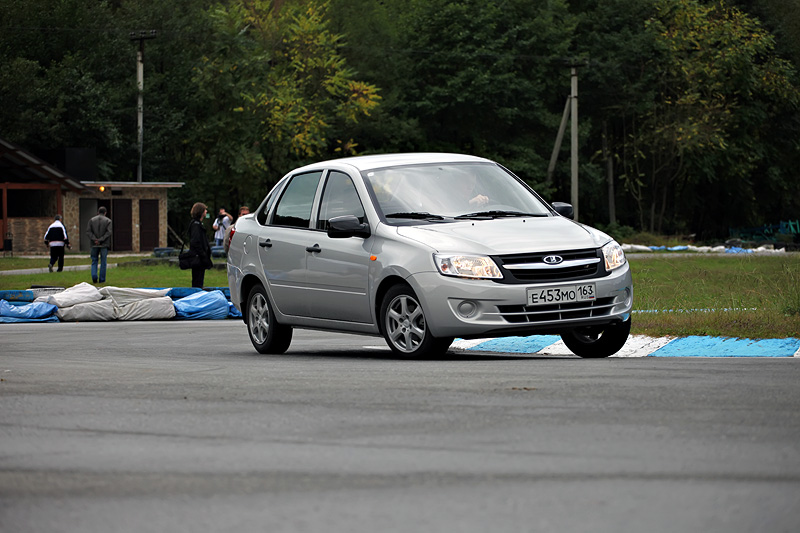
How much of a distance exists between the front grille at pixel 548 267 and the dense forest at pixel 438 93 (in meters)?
53.1

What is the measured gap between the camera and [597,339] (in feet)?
39.6

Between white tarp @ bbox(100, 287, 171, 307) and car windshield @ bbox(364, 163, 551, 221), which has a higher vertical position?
car windshield @ bbox(364, 163, 551, 221)

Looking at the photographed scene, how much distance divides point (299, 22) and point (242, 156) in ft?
29.4

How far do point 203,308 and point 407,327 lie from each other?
425 inches

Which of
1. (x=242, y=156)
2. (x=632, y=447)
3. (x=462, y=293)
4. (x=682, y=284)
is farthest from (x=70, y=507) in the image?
(x=242, y=156)

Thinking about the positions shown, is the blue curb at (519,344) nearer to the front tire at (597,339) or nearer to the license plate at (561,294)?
the front tire at (597,339)

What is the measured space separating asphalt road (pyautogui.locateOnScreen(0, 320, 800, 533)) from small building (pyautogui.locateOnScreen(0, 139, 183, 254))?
45.9m

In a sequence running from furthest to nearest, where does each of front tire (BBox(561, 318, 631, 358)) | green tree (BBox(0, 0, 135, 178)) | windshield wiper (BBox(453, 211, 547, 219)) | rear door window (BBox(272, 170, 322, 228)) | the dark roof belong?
green tree (BBox(0, 0, 135, 178))
the dark roof
rear door window (BBox(272, 170, 322, 228))
windshield wiper (BBox(453, 211, 547, 219))
front tire (BBox(561, 318, 631, 358))

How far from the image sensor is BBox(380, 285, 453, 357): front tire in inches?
433

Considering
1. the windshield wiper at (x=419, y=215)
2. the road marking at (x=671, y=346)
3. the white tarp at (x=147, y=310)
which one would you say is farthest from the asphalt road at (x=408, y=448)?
the white tarp at (x=147, y=310)

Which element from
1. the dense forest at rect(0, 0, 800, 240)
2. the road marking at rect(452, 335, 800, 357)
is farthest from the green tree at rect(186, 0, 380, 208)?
the road marking at rect(452, 335, 800, 357)

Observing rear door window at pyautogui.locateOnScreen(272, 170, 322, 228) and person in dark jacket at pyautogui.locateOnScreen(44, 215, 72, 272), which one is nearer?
rear door window at pyautogui.locateOnScreen(272, 170, 322, 228)

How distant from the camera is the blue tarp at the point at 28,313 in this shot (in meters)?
21.0

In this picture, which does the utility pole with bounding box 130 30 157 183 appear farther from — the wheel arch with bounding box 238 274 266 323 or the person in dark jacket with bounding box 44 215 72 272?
the wheel arch with bounding box 238 274 266 323
